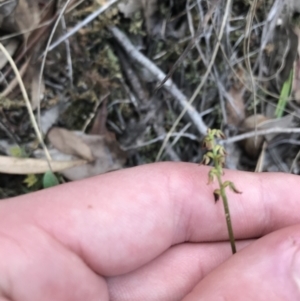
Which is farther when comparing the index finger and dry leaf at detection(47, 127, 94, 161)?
dry leaf at detection(47, 127, 94, 161)

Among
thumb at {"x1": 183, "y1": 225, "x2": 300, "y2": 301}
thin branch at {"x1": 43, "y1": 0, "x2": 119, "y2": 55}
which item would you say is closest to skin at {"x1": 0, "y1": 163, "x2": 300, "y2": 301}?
thumb at {"x1": 183, "y1": 225, "x2": 300, "y2": 301}

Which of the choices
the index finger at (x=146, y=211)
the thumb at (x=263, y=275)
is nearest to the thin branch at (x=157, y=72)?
the index finger at (x=146, y=211)

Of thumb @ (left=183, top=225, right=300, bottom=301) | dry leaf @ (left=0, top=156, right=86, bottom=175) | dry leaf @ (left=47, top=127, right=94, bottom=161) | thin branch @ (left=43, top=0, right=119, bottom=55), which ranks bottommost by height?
thumb @ (left=183, top=225, right=300, bottom=301)

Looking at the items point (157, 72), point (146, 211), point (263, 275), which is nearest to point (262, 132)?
point (157, 72)

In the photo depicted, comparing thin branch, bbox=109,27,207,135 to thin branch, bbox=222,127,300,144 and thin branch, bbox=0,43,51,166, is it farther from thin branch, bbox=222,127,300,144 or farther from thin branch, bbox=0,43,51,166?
thin branch, bbox=0,43,51,166

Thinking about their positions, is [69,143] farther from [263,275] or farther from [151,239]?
[263,275]

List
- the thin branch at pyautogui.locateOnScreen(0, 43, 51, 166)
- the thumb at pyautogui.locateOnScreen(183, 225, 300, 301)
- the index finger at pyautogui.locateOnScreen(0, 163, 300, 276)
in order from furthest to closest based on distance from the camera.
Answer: the thin branch at pyautogui.locateOnScreen(0, 43, 51, 166) < the index finger at pyautogui.locateOnScreen(0, 163, 300, 276) < the thumb at pyautogui.locateOnScreen(183, 225, 300, 301)

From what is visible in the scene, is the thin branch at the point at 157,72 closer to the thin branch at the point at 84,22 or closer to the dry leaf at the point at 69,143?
the thin branch at the point at 84,22
